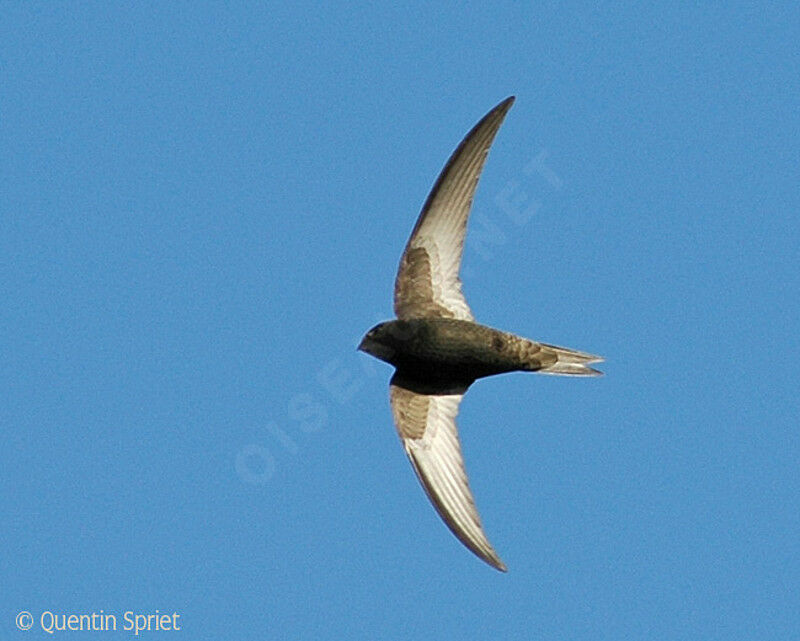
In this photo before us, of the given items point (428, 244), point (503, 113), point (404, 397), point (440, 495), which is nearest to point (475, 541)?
point (440, 495)

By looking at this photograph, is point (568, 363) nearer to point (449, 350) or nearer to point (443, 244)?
point (449, 350)

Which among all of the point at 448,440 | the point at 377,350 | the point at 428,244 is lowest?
the point at 448,440

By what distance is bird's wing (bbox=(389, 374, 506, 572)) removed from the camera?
8.23 m

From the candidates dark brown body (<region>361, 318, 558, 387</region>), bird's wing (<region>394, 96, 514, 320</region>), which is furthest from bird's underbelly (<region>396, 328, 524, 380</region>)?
bird's wing (<region>394, 96, 514, 320</region>)

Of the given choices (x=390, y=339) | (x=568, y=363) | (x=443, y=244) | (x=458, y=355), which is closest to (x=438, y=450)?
(x=458, y=355)

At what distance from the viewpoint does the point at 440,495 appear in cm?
831

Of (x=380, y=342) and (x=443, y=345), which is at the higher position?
(x=380, y=342)

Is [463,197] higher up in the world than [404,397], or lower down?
higher up

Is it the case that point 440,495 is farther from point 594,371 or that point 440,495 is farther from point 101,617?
point 101,617

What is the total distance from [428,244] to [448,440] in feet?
3.97

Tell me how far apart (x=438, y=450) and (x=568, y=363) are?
0.94 metres

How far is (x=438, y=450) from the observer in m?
8.58

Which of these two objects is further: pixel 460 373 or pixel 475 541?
pixel 460 373

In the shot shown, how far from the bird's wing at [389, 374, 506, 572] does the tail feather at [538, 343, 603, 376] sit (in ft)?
1.88
